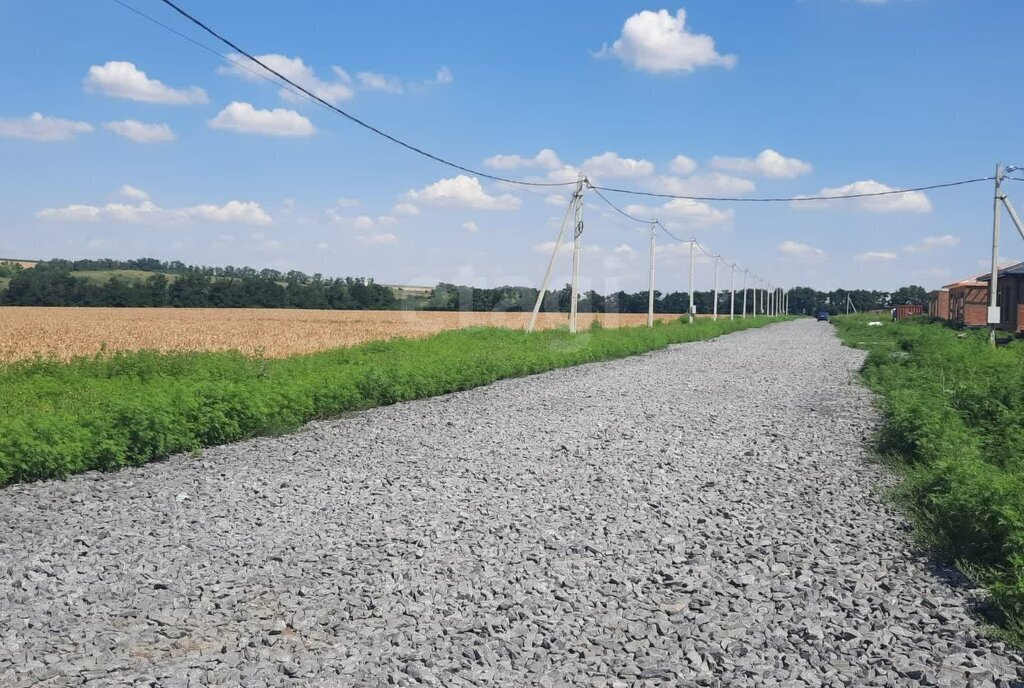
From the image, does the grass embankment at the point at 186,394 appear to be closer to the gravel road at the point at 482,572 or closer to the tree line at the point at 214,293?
the gravel road at the point at 482,572

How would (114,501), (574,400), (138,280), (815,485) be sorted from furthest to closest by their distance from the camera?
(138,280) → (574,400) → (815,485) → (114,501)

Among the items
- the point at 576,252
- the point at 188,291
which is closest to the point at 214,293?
the point at 188,291

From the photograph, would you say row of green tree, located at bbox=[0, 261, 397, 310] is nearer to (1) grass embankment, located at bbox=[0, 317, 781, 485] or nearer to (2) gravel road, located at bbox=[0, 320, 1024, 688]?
(1) grass embankment, located at bbox=[0, 317, 781, 485]

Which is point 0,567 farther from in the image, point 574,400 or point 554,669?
point 574,400

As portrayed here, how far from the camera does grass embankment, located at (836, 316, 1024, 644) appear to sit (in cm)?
513

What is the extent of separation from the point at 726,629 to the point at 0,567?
15.7 feet

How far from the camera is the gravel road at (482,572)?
A: 13.2 ft

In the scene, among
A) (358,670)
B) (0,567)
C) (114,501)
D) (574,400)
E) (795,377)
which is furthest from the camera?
(795,377)

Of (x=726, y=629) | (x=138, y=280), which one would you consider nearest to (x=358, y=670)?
(x=726, y=629)

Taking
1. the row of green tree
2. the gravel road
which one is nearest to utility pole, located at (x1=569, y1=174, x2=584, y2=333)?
the gravel road

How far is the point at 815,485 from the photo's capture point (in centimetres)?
771

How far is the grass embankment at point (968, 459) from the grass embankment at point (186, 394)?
285 inches

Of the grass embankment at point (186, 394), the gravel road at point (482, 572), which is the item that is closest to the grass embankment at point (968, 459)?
the gravel road at point (482, 572)

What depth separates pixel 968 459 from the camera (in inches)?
280
